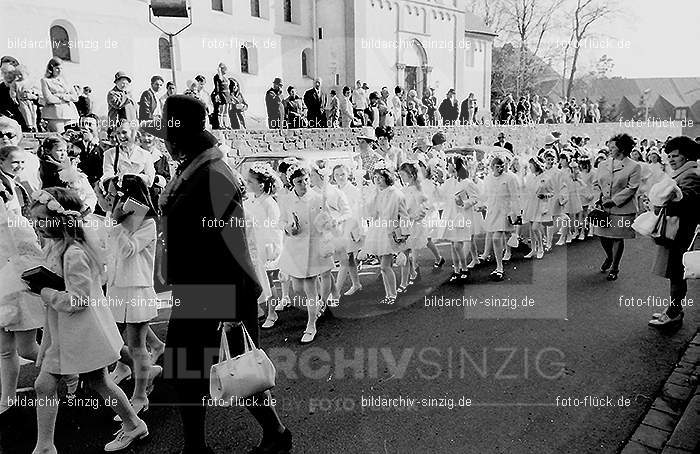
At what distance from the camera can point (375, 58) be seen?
31406 millimetres

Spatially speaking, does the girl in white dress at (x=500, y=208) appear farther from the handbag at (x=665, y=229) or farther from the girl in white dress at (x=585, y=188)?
the girl in white dress at (x=585, y=188)

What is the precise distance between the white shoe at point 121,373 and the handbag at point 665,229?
5.59 m

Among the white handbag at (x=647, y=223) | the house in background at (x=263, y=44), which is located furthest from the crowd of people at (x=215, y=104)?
the white handbag at (x=647, y=223)

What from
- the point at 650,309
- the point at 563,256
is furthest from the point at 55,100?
the point at 650,309

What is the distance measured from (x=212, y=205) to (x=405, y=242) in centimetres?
466

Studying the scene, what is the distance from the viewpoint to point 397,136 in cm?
2072

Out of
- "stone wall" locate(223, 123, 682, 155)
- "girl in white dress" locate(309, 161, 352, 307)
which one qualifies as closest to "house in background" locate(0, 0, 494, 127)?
"stone wall" locate(223, 123, 682, 155)

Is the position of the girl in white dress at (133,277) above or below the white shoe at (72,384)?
above

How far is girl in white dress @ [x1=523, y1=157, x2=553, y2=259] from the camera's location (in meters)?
10.4

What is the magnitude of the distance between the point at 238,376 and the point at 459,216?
6.10m

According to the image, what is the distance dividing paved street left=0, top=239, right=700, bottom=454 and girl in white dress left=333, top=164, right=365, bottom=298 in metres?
0.26

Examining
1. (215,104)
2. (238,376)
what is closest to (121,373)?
(238,376)

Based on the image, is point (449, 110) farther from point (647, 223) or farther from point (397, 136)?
point (647, 223)

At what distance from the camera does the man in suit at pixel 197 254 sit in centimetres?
325
